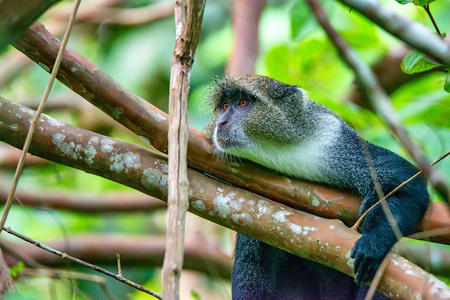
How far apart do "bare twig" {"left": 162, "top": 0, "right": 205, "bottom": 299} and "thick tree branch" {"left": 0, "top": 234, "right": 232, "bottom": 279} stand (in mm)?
4374

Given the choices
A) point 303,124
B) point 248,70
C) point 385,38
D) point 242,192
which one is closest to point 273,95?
point 303,124

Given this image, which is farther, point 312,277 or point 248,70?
point 248,70

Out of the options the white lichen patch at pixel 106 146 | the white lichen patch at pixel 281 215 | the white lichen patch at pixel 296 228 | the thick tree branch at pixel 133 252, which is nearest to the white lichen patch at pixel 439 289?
the white lichen patch at pixel 296 228

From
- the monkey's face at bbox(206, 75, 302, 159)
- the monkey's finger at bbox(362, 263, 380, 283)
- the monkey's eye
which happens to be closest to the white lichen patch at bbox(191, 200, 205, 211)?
the monkey's face at bbox(206, 75, 302, 159)

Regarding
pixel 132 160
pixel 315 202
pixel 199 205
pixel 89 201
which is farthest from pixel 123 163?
pixel 89 201

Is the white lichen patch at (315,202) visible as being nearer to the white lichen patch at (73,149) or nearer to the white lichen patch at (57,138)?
the white lichen patch at (73,149)

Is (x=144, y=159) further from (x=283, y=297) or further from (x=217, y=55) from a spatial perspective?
(x=217, y=55)

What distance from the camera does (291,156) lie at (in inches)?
164

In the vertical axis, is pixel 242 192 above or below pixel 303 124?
below

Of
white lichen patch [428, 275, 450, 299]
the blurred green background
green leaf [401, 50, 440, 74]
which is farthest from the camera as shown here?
the blurred green background

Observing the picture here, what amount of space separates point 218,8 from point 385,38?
4.99m

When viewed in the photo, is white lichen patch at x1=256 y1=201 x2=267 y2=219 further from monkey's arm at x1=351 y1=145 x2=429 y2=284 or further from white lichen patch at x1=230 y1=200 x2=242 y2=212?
monkey's arm at x1=351 y1=145 x2=429 y2=284

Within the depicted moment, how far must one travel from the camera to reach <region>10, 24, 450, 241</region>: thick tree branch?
3.32 meters

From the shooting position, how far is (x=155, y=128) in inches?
139
